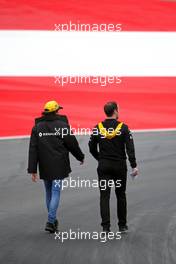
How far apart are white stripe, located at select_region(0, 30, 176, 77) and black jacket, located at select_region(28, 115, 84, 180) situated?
480cm

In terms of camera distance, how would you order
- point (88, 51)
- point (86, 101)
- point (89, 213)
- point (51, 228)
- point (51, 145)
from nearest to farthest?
point (51, 228) < point (51, 145) < point (89, 213) < point (86, 101) < point (88, 51)

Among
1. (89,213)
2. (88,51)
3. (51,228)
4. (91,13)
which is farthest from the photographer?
(88,51)

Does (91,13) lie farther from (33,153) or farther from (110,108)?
(110,108)

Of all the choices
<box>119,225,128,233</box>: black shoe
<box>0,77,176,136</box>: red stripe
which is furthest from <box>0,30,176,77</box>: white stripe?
<box>119,225,128,233</box>: black shoe

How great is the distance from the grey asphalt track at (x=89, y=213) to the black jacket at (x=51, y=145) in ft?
1.65

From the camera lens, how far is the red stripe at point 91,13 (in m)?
11.7

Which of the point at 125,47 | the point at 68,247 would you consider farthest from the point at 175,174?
the point at 68,247

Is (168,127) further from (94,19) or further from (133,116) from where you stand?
(94,19)

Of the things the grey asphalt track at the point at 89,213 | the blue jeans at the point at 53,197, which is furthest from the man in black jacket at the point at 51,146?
the grey asphalt track at the point at 89,213

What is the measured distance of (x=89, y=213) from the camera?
25.4 feet

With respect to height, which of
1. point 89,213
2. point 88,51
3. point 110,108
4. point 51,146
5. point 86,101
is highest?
point 88,51

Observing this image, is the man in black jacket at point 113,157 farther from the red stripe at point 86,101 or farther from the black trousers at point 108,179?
the red stripe at point 86,101

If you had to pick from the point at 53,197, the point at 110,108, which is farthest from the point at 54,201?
the point at 110,108

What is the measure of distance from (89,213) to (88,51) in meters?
4.53
